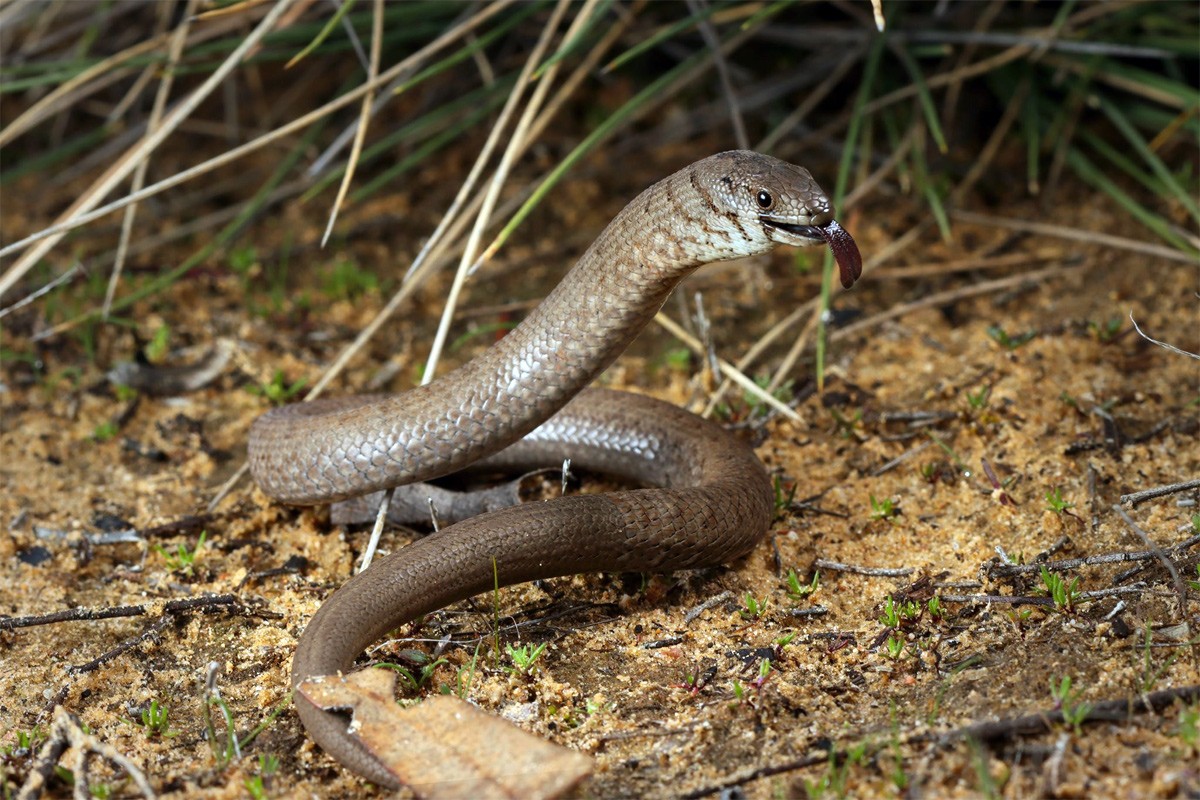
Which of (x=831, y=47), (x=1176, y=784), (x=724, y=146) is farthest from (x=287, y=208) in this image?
(x=1176, y=784)

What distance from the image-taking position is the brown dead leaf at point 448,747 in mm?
2424

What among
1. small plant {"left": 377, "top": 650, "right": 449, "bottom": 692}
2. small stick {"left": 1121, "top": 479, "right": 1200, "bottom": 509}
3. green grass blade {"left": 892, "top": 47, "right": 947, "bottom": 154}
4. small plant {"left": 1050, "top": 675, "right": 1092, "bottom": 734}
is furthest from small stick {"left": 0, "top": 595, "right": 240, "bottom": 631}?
green grass blade {"left": 892, "top": 47, "right": 947, "bottom": 154}

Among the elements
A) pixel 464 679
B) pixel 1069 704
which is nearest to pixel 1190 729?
pixel 1069 704

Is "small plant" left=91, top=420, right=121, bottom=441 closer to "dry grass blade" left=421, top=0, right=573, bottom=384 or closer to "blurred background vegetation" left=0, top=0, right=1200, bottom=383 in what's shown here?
"blurred background vegetation" left=0, top=0, right=1200, bottom=383

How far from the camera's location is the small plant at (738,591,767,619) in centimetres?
320

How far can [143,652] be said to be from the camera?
325 cm

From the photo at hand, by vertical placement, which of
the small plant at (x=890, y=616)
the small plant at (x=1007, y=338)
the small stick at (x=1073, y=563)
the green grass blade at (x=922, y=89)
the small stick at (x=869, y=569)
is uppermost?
the green grass blade at (x=922, y=89)

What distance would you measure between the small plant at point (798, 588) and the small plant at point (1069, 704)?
0.75 m

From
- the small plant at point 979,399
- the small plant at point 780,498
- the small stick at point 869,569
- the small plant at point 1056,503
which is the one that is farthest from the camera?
the small plant at point 979,399

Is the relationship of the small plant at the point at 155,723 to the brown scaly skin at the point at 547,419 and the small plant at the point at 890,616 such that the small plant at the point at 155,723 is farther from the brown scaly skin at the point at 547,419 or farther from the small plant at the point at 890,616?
the small plant at the point at 890,616

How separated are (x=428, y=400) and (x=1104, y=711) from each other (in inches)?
78.8

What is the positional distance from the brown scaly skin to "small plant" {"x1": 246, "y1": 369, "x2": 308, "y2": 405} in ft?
2.47

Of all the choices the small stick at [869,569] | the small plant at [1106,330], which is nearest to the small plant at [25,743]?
the small stick at [869,569]

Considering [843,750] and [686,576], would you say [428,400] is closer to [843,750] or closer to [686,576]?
[686,576]
